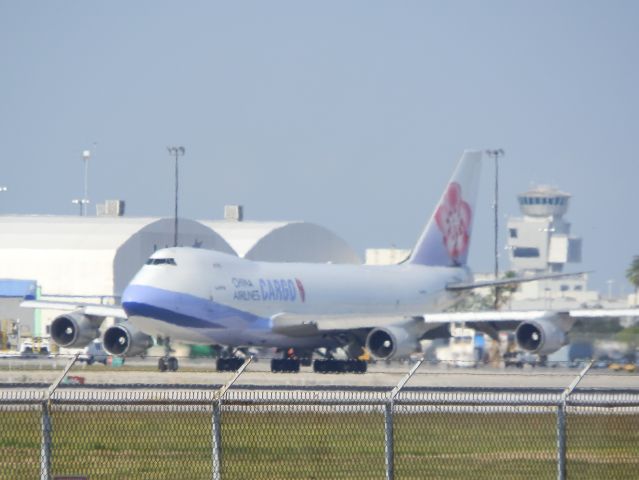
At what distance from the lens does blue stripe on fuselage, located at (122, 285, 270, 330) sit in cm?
5509

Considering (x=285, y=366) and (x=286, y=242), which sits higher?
(x=286, y=242)

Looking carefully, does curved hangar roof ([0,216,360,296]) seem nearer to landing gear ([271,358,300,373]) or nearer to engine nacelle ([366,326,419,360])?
engine nacelle ([366,326,419,360])

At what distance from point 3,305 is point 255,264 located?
37362 millimetres

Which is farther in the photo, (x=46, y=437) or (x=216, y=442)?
(x=216, y=442)

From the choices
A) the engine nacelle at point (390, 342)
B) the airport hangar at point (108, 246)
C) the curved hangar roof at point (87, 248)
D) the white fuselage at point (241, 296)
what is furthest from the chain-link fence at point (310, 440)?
the curved hangar roof at point (87, 248)

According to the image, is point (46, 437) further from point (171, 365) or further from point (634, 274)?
point (634, 274)

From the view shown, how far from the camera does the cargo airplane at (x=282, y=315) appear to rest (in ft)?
183

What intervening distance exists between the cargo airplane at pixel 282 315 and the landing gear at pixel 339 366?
4 cm

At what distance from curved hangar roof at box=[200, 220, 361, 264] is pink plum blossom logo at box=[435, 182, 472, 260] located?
131ft

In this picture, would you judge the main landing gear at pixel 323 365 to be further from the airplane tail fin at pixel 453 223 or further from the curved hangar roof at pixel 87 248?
the curved hangar roof at pixel 87 248

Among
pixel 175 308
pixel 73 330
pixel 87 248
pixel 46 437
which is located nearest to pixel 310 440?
pixel 46 437

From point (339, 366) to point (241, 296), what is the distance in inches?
177

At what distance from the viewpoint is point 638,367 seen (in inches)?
1841

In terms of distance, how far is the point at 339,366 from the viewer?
58281 mm
